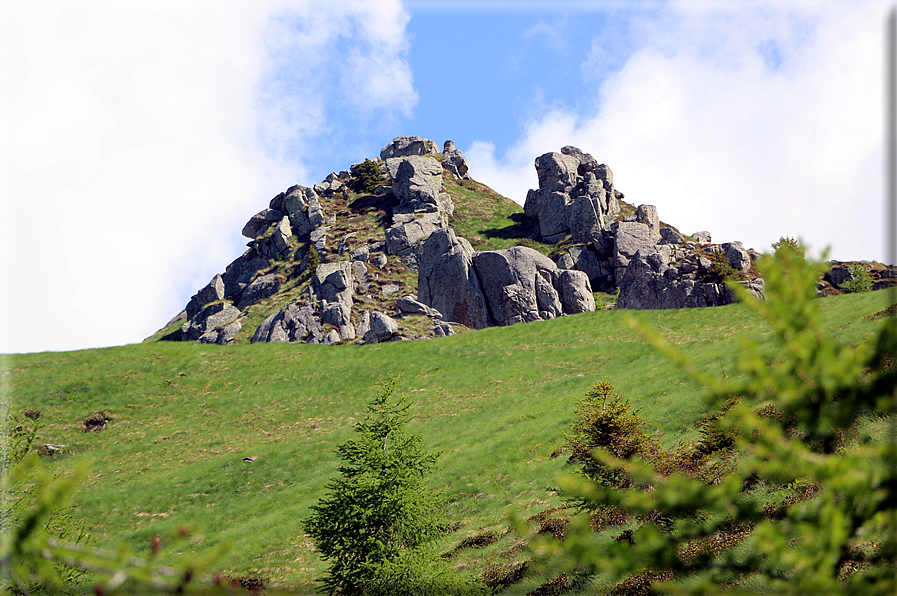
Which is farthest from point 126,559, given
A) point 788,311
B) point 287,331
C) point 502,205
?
point 502,205

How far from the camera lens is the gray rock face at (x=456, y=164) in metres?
138

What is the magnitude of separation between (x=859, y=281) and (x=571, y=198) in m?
52.4

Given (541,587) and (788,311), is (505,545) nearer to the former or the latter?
(541,587)

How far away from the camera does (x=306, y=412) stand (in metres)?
35.8

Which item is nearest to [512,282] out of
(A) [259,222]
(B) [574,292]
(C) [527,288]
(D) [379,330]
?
(C) [527,288]

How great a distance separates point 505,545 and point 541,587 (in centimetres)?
328

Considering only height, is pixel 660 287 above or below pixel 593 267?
below

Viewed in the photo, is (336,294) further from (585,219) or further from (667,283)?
(667,283)

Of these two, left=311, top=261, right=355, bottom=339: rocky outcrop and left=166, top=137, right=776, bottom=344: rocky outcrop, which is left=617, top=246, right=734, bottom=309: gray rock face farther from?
left=311, top=261, right=355, bottom=339: rocky outcrop

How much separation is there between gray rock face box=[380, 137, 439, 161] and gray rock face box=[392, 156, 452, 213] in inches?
1156

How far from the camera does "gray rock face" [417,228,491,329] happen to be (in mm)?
78312

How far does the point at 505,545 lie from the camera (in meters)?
16.1

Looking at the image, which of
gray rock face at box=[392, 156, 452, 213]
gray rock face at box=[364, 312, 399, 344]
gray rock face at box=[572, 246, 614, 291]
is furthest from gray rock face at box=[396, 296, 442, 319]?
gray rock face at box=[392, 156, 452, 213]

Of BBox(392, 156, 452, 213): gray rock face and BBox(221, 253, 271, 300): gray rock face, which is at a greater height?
BBox(392, 156, 452, 213): gray rock face
